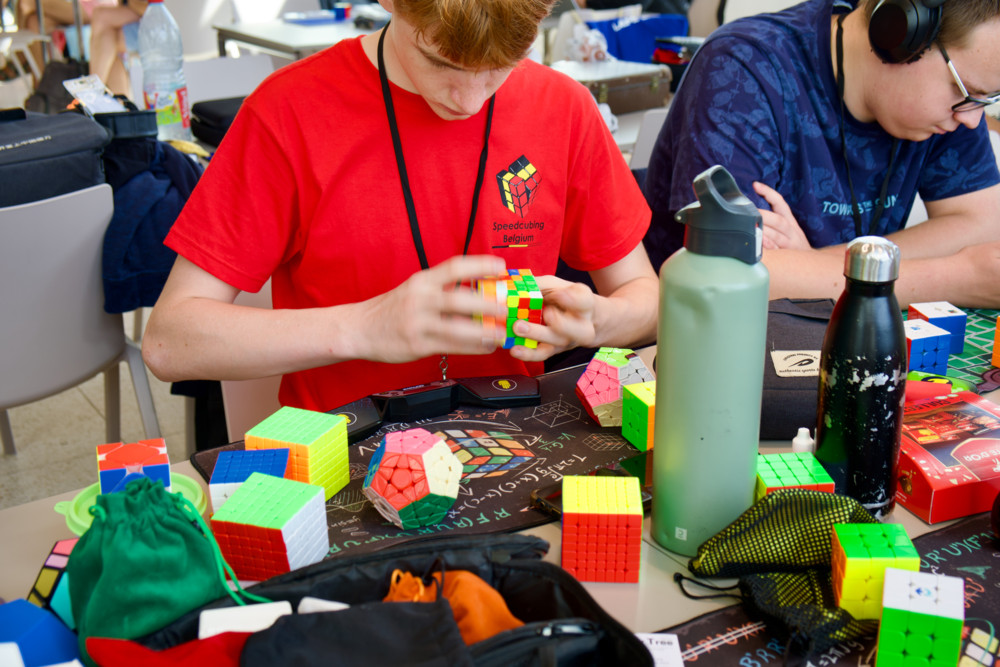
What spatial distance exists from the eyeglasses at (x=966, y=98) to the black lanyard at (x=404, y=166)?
77 cm

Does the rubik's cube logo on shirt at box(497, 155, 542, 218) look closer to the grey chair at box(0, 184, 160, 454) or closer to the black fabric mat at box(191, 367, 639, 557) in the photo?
the black fabric mat at box(191, 367, 639, 557)

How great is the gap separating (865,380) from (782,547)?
0.67ft

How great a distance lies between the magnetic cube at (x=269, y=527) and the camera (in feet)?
2.79

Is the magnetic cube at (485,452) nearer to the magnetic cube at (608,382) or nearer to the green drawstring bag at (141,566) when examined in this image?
the magnetic cube at (608,382)

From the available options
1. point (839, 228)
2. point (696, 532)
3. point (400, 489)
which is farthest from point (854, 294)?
point (839, 228)

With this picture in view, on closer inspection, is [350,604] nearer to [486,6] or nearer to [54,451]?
[486,6]

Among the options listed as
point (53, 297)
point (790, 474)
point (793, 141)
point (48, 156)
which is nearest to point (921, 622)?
point (790, 474)

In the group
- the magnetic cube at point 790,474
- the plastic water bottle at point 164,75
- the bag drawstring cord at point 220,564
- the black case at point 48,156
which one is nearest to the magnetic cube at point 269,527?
the bag drawstring cord at point 220,564

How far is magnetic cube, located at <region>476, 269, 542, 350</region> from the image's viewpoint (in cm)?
109

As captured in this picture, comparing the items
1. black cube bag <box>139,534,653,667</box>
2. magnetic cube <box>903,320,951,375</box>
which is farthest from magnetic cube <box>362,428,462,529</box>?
magnetic cube <box>903,320,951,375</box>

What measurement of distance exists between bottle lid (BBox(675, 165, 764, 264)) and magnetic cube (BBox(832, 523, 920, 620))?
29 centimetres

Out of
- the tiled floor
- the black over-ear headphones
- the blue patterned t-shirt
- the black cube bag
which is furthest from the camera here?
the tiled floor

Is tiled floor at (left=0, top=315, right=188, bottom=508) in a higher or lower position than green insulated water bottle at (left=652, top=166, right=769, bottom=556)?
lower

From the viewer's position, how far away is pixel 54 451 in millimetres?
2814
